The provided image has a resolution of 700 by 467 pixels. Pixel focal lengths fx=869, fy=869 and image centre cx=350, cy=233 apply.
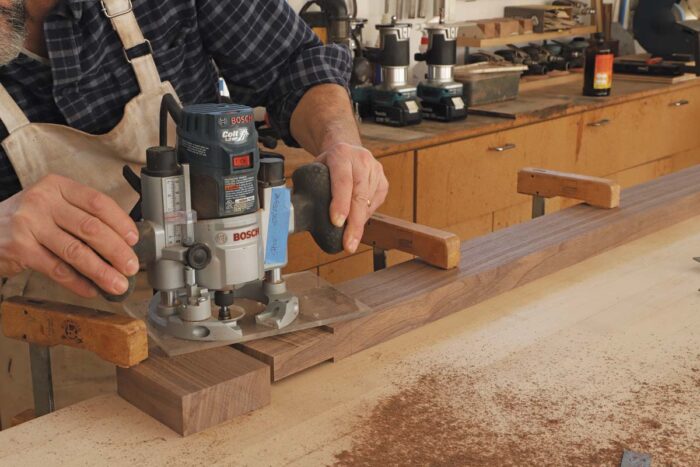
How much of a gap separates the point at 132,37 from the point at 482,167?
6.63 feet

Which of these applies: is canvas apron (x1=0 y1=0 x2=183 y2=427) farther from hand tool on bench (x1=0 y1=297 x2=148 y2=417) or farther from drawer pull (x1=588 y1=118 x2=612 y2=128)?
drawer pull (x1=588 y1=118 x2=612 y2=128)

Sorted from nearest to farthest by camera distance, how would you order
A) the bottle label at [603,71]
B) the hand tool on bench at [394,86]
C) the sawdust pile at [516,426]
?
1. the sawdust pile at [516,426]
2. the hand tool on bench at [394,86]
3. the bottle label at [603,71]

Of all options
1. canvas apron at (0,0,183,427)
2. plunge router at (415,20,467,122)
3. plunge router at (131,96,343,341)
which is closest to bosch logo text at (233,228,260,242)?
plunge router at (131,96,343,341)

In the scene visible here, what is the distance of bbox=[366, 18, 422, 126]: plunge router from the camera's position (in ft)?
10.9

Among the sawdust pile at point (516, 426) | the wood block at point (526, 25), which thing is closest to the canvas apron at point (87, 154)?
the sawdust pile at point (516, 426)

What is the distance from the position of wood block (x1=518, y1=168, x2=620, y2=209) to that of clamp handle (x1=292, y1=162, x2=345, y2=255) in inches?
29.0

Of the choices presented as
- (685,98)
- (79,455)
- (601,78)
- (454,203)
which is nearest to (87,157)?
(79,455)

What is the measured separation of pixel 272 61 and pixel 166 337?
854 mm

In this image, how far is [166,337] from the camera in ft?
3.94

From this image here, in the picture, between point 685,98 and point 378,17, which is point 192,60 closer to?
point 378,17

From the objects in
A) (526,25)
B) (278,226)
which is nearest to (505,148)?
(526,25)

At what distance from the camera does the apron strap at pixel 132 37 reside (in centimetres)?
156

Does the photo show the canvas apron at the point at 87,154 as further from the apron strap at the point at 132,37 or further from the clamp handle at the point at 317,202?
the clamp handle at the point at 317,202

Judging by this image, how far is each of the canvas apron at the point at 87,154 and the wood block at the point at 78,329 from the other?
41cm
